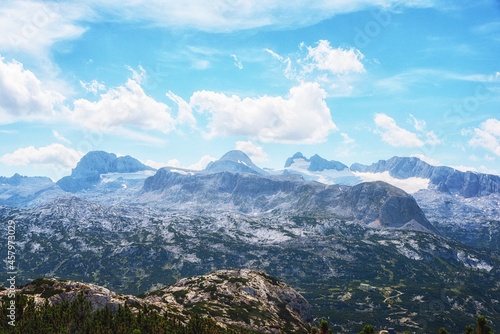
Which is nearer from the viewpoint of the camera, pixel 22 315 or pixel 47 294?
pixel 22 315

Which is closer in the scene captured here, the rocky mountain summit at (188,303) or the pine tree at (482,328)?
the pine tree at (482,328)

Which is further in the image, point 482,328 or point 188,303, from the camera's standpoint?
point 188,303

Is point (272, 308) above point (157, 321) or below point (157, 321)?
below

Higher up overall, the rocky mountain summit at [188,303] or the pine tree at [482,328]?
the pine tree at [482,328]

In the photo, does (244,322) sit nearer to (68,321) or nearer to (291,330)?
(291,330)

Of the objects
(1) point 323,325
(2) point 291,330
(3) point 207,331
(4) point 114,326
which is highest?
(1) point 323,325

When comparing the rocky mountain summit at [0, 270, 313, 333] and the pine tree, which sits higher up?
the pine tree

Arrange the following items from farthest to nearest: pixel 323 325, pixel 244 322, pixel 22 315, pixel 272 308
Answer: pixel 272 308 → pixel 244 322 → pixel 22 315 → pixel 323 325

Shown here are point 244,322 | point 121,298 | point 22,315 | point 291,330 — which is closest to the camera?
point 22,315

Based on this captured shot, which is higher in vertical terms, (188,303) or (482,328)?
(482,328)

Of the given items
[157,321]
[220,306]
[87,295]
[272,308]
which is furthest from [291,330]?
[87,295]

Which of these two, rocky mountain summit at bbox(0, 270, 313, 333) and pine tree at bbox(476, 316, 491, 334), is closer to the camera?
pine tree at bbox(476, 316, 491, 334)
